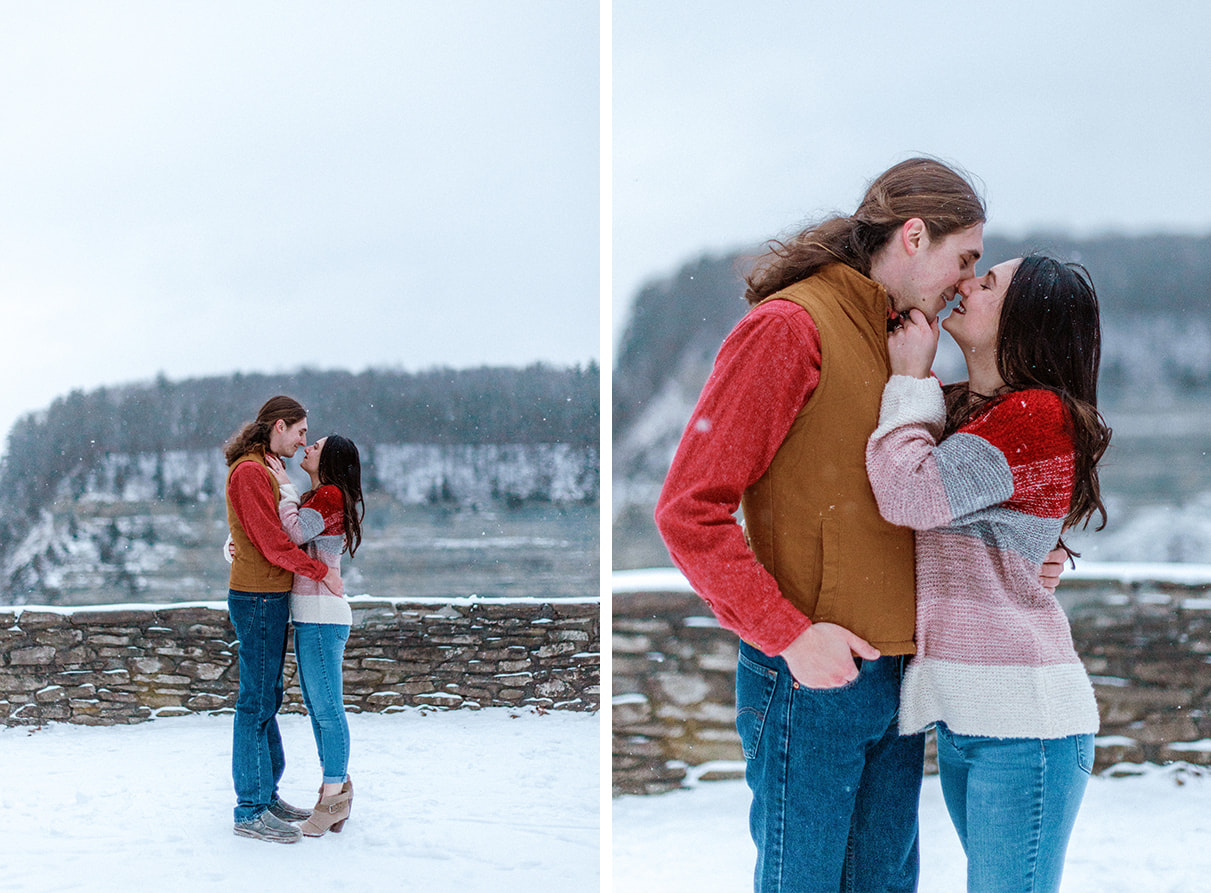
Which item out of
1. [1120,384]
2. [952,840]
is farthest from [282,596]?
[1120,384]

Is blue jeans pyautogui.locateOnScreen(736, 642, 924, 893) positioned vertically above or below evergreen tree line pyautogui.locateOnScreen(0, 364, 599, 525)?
below

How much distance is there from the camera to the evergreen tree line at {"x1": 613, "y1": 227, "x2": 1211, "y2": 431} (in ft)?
9.45

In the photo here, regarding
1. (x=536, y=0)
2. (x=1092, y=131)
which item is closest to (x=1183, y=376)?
(x=1092, y=131)

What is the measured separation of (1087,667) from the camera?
2805 millimetres

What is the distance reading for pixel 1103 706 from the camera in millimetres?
2789

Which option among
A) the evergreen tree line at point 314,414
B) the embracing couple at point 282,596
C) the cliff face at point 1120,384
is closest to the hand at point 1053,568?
the embracing couple at point 282,596

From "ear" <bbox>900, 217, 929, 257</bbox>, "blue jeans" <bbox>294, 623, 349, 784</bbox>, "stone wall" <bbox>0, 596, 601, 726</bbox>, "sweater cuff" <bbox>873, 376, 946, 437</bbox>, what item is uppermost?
"ear" <bbox>900, 217, 929, 257</bbox>

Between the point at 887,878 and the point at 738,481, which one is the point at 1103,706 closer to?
the point at 887,878

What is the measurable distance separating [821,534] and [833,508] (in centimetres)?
3

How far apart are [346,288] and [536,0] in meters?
1.62

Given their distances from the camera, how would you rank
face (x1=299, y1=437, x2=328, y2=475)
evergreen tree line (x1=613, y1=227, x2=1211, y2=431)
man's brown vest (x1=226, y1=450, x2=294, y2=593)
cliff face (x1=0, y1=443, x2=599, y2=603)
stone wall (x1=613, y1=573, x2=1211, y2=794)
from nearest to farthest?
man's brown vest (x1=226, y1=450, x2=294, y2=593), face (x1=299, y1=437, x2=328, y2=475), stone wall (x1=613, y1=573, x2=1211, y2=794), evergreen tree line (x1=613, y1=227, x2=1211, y2=431), cliff face (x1=0, y1=443, x2=599, y2=603)

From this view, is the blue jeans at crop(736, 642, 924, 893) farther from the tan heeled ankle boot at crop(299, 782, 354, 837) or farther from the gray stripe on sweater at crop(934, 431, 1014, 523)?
the tan heeled ankle boot at crop(299, 782, 354, 837)

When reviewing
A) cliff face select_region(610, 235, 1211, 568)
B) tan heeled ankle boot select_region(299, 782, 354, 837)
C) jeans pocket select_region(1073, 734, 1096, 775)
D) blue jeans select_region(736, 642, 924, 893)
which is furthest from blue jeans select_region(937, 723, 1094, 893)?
cliff face select_region(610, 235, 1211, 568)

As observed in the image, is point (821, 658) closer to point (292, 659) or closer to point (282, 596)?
point (282, 596)
